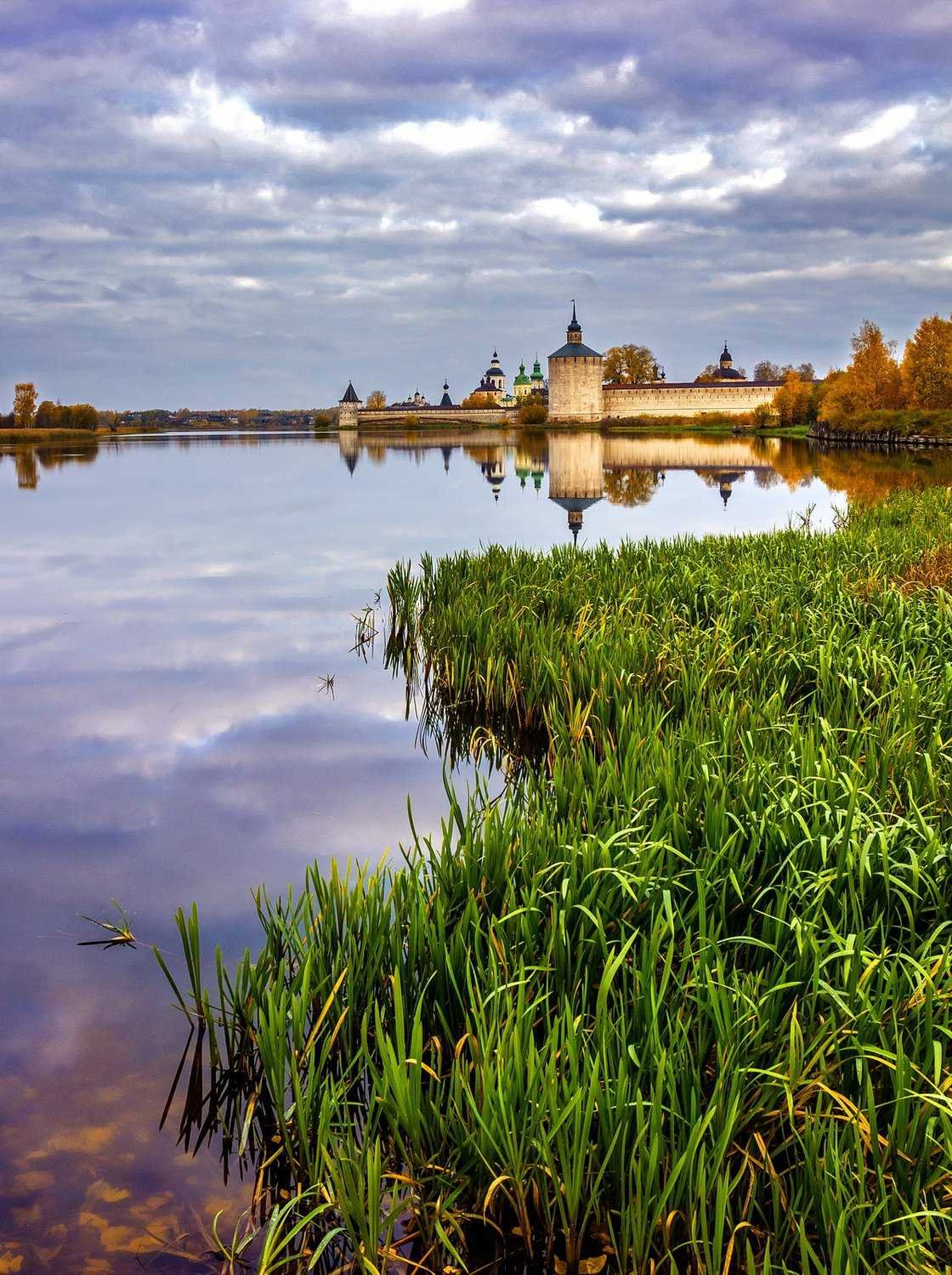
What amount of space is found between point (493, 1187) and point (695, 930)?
1.21m

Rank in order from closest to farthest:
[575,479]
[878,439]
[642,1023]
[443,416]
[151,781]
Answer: [642,1023] < [151,781] < [575,479] < [878,439] < [443,416]

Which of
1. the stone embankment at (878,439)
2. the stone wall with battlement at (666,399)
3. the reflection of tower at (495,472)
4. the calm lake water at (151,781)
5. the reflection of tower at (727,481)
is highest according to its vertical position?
the stone wall with battlement at (666,399)

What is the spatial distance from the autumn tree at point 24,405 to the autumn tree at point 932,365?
67.6 meters

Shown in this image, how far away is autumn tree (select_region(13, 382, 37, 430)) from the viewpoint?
83.4m

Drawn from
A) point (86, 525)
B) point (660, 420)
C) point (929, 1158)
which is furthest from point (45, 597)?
point (660, 420)

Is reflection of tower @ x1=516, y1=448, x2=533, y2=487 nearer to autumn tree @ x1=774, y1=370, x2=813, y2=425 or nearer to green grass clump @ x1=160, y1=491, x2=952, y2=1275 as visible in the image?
autumn tree @ x1=774, y1=370, x2=813, y2=425

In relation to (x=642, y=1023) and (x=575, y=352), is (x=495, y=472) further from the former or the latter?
(x=575, y=352)

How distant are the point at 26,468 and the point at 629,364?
7984 cm

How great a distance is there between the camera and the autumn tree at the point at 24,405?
83.4m

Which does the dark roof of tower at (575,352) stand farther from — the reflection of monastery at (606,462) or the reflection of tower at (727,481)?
the reflection of tower at (727,481)

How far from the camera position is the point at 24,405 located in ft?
281

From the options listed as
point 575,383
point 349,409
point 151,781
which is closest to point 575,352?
point 575,383

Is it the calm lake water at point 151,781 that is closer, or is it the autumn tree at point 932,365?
the calm lake water at point 151,781

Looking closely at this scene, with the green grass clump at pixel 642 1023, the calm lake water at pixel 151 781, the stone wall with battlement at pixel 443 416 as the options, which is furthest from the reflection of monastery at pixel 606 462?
the stone wall with battlement at pixel 443 416
